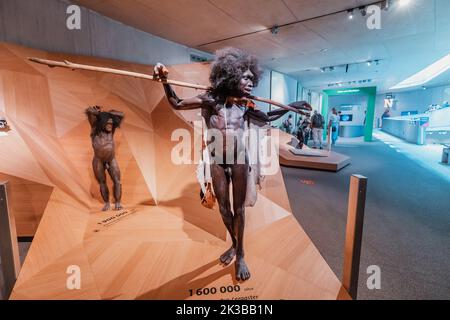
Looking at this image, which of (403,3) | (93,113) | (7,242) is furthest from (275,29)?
(7,242)

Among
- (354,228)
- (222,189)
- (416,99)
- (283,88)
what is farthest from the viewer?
(416,99)

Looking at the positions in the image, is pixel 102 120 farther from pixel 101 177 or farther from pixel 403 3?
pixel 403 3

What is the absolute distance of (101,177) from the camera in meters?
2.97

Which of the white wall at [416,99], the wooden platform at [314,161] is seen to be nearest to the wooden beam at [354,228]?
the wooden platform at [314,161]

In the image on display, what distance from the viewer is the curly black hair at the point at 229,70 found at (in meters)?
1.79

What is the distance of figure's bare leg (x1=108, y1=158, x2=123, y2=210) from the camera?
302 centimetres

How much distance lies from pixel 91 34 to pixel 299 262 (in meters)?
5.18

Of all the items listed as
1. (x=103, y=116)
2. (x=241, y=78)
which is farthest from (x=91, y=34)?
(x=241, y=78)

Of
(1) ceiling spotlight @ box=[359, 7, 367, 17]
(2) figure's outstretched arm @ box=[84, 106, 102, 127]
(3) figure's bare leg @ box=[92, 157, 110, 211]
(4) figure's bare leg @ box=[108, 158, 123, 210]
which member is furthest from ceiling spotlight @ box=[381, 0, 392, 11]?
(3) figure's bare leg @ box=[92, 157, 110, 211]

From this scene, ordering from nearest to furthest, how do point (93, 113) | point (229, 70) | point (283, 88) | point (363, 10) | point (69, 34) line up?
point (229, 70) → point (93, 113) → point (69, 34) → point (363, 10) → point (283, 88)

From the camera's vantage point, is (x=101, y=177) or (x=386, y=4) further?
(x=386, y=4)

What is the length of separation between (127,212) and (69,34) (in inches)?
134

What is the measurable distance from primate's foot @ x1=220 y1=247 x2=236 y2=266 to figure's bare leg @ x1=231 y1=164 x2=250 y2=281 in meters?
0.13

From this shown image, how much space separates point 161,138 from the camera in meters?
3.73
